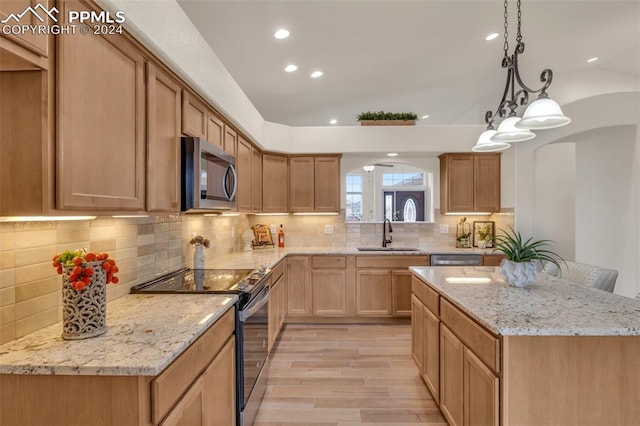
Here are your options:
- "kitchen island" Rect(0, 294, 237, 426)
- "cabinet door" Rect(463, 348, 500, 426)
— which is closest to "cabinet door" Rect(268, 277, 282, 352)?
"kitchen island" Rect(0, 294, 237, 426)

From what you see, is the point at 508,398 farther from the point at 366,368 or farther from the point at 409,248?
the point at 409,248

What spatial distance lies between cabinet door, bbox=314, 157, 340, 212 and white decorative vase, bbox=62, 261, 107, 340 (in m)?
3.25

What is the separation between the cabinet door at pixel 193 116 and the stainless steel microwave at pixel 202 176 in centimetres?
13

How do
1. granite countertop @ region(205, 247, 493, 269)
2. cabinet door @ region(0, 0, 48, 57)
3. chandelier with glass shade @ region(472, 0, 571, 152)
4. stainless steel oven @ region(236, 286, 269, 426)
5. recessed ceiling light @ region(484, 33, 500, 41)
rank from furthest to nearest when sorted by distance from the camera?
recessed ceiling light @ region(484, 33, 500, 41)
granite countertop @ region(205, 247, 493, 269)
stainless steel oven @ region(236, 286, 269, 426)
chandelier with glass shade @ region(472, 0, 571, 152)
cabinet door @ region(0, 0, 48, 57)

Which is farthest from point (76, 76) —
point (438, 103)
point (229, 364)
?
point (438, 103)

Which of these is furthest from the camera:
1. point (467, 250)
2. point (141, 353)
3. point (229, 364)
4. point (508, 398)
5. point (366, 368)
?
point (467, 250)

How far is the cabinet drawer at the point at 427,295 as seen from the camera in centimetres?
212

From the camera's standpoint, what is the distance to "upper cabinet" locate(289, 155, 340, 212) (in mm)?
4309

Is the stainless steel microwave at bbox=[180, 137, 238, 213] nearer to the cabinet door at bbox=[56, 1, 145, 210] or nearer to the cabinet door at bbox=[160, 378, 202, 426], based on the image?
the cabinet door at bbox=[56, 1, 145, 210]

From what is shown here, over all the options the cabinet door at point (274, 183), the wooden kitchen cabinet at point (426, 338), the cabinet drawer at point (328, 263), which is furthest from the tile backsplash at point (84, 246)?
the wooden kitchen cabinet at point (426, 338)

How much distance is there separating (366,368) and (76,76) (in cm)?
291

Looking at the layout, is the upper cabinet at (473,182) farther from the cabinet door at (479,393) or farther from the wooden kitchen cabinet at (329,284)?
the cabinet door at (479,393)

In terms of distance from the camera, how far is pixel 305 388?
2.52 metres

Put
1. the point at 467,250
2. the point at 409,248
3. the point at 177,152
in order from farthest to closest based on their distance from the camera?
the point at 409,248, the point at 467,250, the point at 177,152
